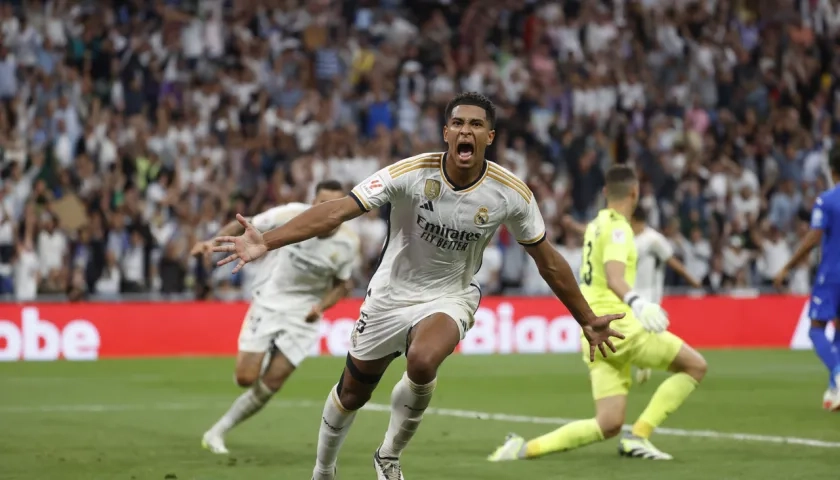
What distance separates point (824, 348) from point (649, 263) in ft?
13.7

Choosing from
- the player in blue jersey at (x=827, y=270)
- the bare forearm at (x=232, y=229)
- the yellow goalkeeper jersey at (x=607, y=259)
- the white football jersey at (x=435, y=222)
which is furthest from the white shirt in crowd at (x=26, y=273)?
the white football jersey at (x=435, y=222)

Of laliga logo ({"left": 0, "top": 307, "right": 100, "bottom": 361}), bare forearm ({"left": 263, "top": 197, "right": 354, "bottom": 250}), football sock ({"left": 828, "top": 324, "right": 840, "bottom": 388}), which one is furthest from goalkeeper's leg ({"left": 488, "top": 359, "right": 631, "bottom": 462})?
laliga logo ({"left": 0, "top": 307, "right": 100, "bottom": 361})

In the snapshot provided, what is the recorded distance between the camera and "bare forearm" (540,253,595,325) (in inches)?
315

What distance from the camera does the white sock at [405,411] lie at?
8.08 meters

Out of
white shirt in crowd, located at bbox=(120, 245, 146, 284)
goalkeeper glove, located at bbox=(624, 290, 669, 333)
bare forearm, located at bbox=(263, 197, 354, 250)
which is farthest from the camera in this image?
white shirt in crowd, located at bbox=(120, 245, 146, 284)

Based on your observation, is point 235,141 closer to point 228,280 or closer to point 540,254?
point 228,280

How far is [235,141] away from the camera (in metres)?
23.8

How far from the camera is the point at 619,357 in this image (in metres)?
10.1

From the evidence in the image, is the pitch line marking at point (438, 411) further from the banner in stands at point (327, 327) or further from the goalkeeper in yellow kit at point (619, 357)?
the banner in stands at point (327, 327)

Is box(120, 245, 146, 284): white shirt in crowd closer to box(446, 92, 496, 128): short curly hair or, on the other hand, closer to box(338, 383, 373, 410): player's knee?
box(338, 383, 373, 410): player's knee

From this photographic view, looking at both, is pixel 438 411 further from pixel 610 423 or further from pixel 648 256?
pixel 610 423

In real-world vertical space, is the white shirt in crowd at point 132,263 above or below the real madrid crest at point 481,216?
below

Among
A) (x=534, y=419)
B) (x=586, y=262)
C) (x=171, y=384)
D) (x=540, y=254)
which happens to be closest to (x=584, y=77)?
(x=171, y=384)

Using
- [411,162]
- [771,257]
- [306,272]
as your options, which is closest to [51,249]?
[306,272]
